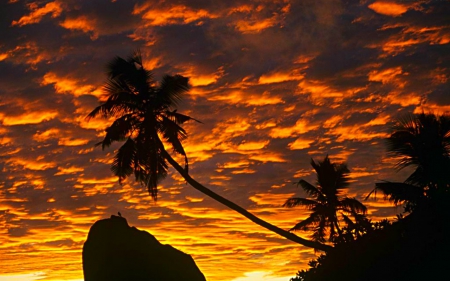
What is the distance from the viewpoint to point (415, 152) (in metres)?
27.5

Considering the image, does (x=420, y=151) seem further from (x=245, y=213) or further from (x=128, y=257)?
(x=128, y=257)

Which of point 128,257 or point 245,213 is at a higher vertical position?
point 245,213

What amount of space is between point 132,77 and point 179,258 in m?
12.8

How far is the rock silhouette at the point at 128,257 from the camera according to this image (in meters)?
35.6

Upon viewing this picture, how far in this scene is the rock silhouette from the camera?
117 ft

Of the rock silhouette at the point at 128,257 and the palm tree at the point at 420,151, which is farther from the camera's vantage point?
the rock silhouette at the point at 128,257

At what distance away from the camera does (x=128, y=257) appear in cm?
3584

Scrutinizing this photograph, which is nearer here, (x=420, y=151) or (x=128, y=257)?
(x=420, y=151)

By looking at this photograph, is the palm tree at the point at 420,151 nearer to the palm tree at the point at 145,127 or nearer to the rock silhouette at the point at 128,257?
the palm tree at the point at 145,127

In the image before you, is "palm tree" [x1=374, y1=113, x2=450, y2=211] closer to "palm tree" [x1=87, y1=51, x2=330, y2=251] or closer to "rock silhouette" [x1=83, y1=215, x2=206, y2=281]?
"palm tree" [x1=87, y1=51, x2=330, y2=251]

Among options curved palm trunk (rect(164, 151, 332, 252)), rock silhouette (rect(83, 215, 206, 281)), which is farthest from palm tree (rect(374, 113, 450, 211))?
rock silhouette (rect(83, 215, 206, 281))

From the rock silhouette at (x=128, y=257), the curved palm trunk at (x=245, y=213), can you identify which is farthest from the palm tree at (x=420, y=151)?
the rock silhouette at (x=128, y=257)

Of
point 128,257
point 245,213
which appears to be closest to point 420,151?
point 245,213

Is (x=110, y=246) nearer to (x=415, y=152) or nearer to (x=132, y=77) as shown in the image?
(x=132, y=77)
